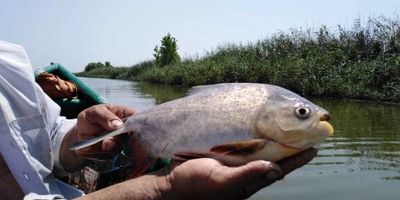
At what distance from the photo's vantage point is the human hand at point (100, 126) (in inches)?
95.0

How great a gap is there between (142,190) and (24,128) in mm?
747

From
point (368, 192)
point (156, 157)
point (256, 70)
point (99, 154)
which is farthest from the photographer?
point (256, 70)

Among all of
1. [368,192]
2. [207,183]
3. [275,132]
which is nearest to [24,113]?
[207,183]

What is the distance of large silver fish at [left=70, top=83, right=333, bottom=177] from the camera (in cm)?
188

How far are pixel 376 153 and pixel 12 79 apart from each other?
748 cm

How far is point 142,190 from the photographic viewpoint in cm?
198

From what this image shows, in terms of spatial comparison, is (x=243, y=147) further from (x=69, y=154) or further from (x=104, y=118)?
(x=69, y=154)

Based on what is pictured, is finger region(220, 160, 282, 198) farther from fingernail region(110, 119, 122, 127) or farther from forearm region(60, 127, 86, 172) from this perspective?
forearm region(60, 127, 86, 172)

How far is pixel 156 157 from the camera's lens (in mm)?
2125

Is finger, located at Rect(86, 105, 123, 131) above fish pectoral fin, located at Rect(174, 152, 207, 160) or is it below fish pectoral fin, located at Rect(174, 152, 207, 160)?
above

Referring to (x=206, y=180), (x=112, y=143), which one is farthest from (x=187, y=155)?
(x=112, y=143)

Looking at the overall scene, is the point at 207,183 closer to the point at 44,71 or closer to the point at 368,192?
the point at 44,71

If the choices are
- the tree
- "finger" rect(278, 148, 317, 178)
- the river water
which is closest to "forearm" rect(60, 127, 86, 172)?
"finger" rect(278, 148, 317, 178)

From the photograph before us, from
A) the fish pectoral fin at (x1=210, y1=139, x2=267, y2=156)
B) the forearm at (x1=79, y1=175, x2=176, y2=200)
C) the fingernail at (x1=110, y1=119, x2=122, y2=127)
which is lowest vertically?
the forearm at (x1=79, y1=175, x2=176, y2=200)
